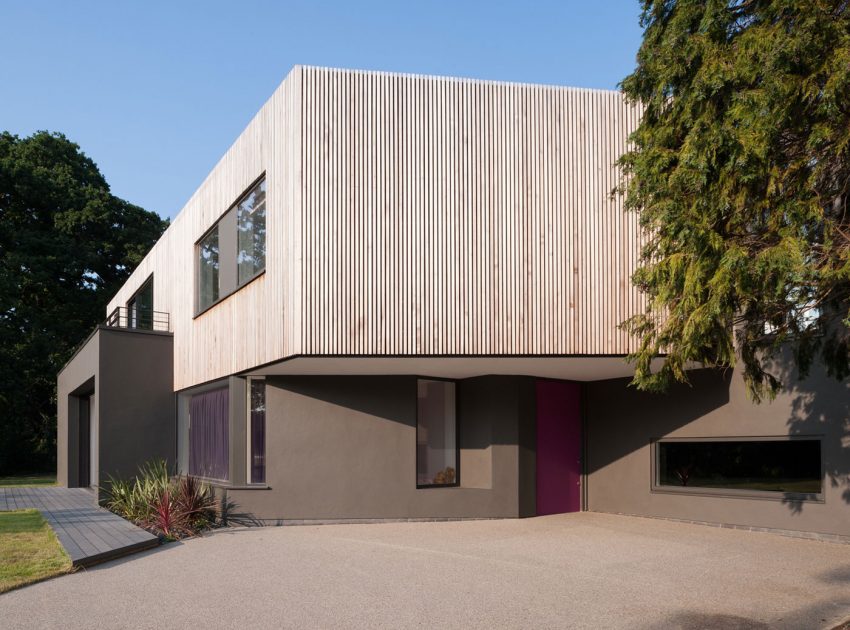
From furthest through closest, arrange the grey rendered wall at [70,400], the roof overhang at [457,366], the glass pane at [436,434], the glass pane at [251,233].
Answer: the grey rendered wall at [70,400]
the glass pane at [436,434]
the glass pane at [251,233]
the roof overhang at [457,366]

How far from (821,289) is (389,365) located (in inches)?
268

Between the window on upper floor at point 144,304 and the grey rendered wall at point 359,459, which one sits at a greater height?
the window on upper floor at point 144,304

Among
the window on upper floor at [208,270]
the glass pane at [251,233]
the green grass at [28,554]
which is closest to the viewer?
the green grass at [28,554]

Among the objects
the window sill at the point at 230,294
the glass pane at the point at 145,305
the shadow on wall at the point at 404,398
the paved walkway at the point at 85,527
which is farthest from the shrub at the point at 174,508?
the glass pane at the point at 145,305

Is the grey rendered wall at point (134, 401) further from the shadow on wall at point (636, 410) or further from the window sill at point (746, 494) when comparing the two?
the window sill at point (746, 494)

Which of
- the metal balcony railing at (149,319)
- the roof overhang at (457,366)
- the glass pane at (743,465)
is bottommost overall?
the glass pane at (743,465)

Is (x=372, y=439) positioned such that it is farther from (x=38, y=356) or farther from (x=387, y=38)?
(x=38, y=356)

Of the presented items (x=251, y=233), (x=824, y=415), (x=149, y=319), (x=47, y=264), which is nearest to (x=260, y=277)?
(x=251, y=233)

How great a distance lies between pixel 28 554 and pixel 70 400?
14193mm

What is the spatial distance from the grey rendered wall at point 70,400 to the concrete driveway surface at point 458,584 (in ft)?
27.0

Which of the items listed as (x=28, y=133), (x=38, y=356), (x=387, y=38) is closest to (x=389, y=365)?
(x=387, y=38)

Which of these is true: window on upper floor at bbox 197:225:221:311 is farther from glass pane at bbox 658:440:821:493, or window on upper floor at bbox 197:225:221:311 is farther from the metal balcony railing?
glass pane at bbox 658:440:821:493

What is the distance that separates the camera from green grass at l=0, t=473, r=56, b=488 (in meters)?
25.8

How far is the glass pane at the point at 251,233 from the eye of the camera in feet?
43.6
